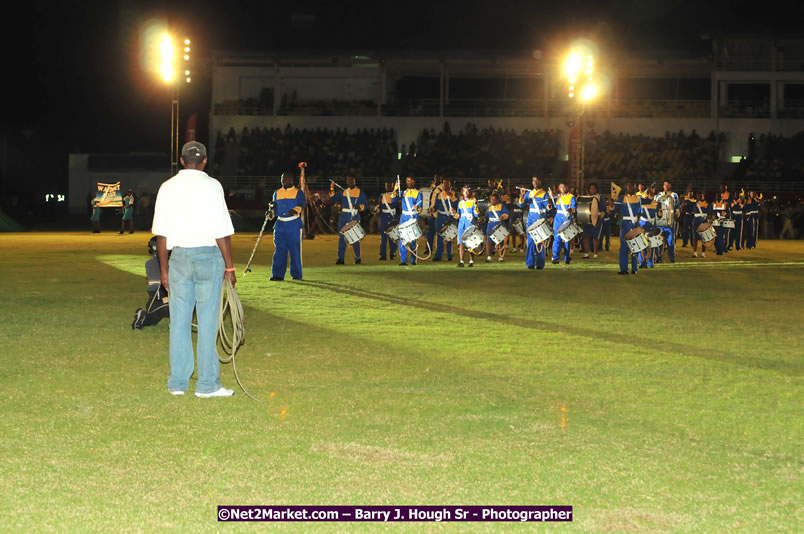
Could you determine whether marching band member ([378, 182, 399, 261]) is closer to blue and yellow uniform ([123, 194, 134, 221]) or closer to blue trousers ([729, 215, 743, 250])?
blue trousers ([729, 215, 743, 250])

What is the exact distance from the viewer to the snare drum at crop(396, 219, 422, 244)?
22562mm

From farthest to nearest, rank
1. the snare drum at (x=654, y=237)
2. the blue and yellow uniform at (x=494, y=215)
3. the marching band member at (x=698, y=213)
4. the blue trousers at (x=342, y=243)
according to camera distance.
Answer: the marching band member at (x=698, y=213), the blue and yellow uniform at (x=494, y=215), the blue trousers at (x=342, y=243), the snare drum at (x=654, y=237)

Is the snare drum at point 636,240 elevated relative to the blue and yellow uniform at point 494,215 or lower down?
lower down

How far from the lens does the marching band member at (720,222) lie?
1168 inches

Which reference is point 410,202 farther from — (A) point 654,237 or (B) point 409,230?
(A) point 654,237

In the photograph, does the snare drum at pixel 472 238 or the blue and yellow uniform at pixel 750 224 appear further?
the blue and yellow uniform at pixel 750 224

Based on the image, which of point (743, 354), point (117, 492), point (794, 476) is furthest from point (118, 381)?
point (743, 354)

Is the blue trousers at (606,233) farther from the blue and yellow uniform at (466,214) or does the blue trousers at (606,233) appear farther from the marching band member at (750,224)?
the blue and yellow uniform at (466,214)

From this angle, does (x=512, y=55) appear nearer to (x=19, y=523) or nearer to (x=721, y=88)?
(x=721, y=88)

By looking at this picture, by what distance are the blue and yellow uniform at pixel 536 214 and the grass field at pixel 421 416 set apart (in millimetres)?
7108

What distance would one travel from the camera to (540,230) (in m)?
22.1

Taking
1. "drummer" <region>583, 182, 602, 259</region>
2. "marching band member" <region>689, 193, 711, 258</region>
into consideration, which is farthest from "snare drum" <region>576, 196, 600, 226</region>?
"marching band member" <region>689, 193, 711, 258</region>

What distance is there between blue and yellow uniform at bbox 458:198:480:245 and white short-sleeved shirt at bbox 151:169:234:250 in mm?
15721

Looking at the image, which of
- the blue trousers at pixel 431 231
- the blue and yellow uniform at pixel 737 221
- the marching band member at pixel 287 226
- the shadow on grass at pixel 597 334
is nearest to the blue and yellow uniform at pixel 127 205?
the blue trousers at pixel 431 231
